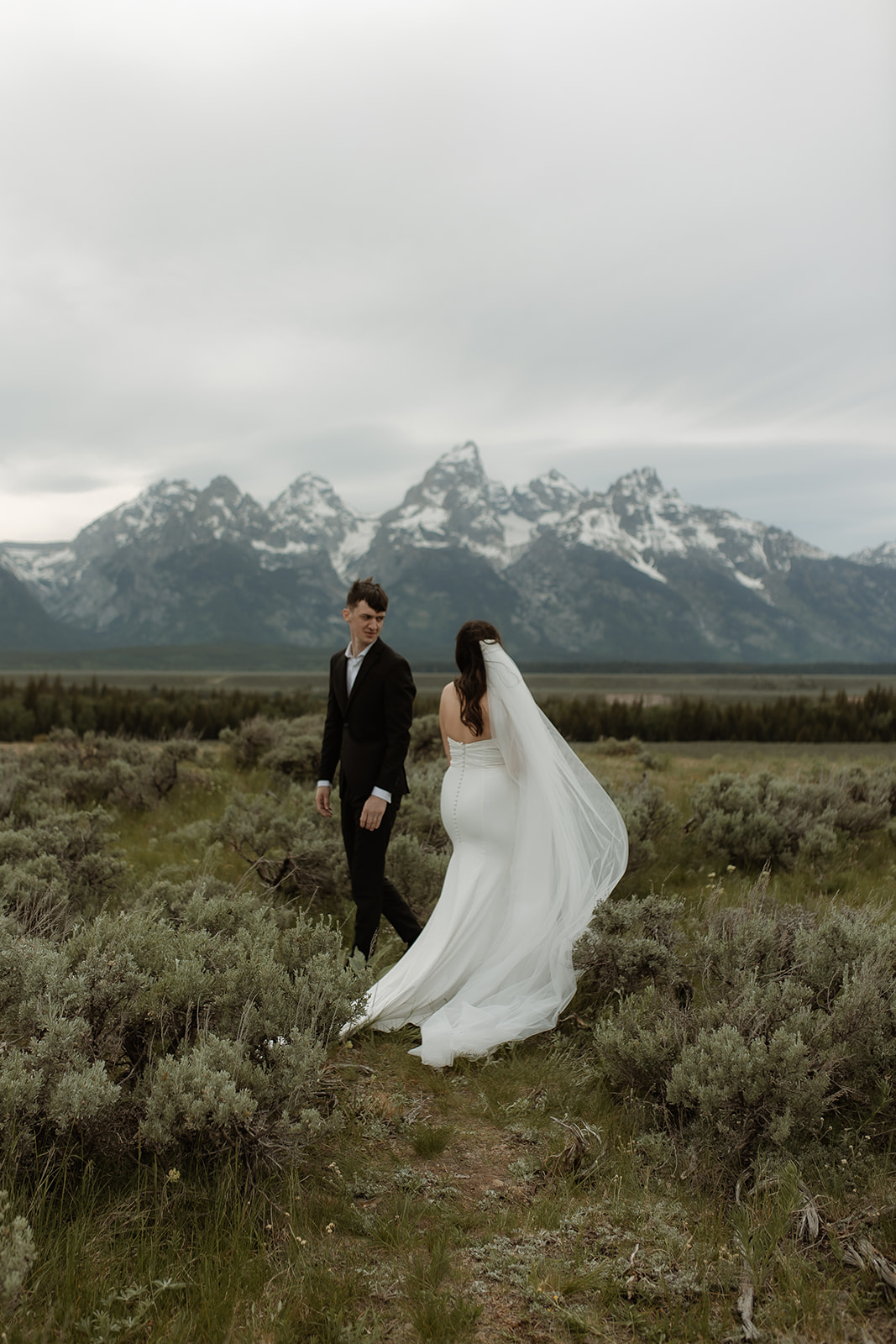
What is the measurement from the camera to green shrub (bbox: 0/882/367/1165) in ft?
9.18

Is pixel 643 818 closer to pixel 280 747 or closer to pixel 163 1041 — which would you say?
pixel 163 1041

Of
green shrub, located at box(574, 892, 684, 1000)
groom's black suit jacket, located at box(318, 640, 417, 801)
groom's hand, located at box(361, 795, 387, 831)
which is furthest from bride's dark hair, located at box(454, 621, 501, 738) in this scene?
green shrub, located at box(574, 892, 684, 1000)

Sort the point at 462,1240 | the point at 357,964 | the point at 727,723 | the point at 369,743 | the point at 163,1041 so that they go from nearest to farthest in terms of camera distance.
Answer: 1. the point at 462,1240
2. the point at 163,1041
3. the point at 357,964
4. the point at 369,743
5. the point at 727,723

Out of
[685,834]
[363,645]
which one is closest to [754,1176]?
[363,645]

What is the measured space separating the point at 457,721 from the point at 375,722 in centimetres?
54

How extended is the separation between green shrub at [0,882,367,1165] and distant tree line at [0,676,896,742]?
2300 cm

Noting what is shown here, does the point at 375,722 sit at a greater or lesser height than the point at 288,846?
greater

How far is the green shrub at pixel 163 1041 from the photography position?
2.80 m

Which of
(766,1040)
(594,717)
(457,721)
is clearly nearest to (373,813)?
(457,721)

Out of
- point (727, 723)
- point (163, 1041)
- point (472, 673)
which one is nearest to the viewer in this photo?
point (163, 1041)

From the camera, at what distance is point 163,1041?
323 centimetres

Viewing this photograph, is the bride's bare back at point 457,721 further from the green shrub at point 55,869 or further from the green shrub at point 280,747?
the green shrub at point 280,747

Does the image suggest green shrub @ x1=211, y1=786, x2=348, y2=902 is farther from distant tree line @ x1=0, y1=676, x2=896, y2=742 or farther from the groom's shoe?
distant tree line @ x1=0, y1=676, x2=896, y2=742

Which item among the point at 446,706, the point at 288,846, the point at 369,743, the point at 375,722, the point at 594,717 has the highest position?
the point at 446,706
